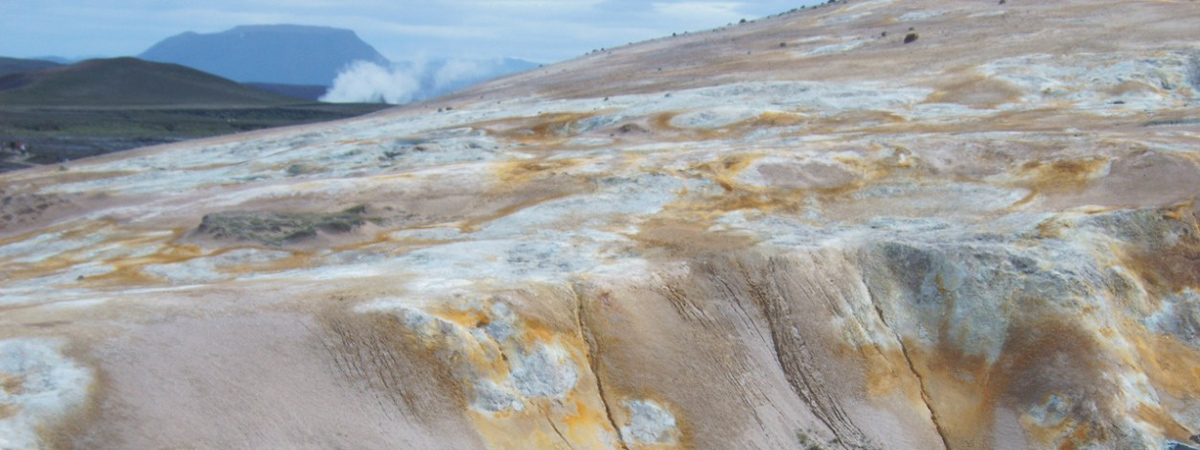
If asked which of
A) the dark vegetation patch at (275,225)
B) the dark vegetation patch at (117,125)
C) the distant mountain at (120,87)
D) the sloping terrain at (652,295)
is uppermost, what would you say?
the distant mountain at (120,87)

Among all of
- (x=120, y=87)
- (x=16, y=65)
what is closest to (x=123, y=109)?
(x=120, y=87)

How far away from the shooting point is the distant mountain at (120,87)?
110750 millimetres

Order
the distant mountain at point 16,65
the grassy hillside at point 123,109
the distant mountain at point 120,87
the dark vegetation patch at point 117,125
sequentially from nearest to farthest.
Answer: the dark vegetation patch at point 117,125 → the grassy hillside at point 123,109 → the distant mountain at point 120,87 → the distant mountain at point 16,65

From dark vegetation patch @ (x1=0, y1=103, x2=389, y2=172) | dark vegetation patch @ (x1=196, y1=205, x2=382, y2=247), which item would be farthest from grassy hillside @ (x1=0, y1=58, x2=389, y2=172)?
dark vegetation patch @ (x1=196, y1=205, x2=382, y2=247)

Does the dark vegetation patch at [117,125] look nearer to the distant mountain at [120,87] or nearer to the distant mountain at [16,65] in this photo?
the distant mountain at [120,87]

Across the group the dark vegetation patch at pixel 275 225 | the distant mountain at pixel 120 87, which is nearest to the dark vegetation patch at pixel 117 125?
the distant mountain at pixel 120 87

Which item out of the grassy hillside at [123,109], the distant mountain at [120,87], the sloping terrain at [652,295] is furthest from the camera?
the distant mountain at [120,87]

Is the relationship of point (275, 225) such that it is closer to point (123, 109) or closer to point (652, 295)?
point (652, 295)

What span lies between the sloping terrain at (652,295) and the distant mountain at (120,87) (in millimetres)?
80935

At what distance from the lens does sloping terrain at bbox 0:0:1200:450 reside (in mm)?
16906

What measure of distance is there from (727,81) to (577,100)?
9.25 m

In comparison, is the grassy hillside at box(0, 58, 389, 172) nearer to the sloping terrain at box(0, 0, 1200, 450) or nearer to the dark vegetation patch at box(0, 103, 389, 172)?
the dark vegetation patch at box(0, 103, 389, 172)

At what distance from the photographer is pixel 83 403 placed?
14758 millimetres

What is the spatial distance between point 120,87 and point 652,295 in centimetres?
11665
